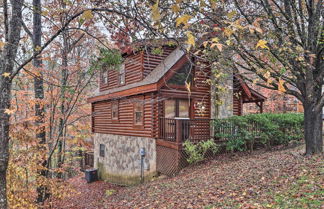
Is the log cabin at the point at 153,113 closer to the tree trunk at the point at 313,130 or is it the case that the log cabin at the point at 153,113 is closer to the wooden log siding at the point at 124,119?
the wooden log siding at the point at 124,119

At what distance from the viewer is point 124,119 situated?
13.3 meters

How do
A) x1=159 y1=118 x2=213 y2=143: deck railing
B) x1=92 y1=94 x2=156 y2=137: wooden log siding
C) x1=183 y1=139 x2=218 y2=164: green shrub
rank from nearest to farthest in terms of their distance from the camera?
x1=183 y1=139 x2=218 y2=164: green shrub → x1=159 y1=118 x2=213 y2=143: deck railing → x1=92 y1=94 x2=156 y2=137: wooden log siding

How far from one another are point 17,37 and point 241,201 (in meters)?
5.46

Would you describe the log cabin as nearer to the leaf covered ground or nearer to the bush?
the bush

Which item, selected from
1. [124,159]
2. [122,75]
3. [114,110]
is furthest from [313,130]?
[114,110]

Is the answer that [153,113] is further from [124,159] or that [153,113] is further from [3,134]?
[3,134]

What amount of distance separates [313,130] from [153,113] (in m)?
6.41

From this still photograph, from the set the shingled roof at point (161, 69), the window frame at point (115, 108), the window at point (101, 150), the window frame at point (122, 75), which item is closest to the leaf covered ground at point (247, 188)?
the shingled roof at point (161, 69)

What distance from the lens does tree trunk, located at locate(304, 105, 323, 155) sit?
7379 millimetres

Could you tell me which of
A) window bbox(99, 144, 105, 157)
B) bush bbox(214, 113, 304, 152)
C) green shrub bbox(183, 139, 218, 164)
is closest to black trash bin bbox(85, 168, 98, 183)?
window bbox(99, 144, 105, 157)

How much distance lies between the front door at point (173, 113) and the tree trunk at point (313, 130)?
14.6ft

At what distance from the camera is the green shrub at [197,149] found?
9516 mm

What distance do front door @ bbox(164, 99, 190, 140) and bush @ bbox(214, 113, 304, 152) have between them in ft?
5.96

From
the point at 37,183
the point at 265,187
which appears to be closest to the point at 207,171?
the point at 265,187
